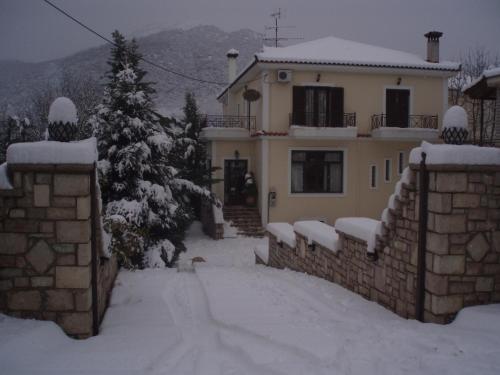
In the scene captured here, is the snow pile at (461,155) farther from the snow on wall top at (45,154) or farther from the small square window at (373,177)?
the small square window at (373,177)

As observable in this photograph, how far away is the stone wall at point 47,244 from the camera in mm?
4176

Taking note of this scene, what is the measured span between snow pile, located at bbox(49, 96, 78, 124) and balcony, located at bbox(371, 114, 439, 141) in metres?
14.6

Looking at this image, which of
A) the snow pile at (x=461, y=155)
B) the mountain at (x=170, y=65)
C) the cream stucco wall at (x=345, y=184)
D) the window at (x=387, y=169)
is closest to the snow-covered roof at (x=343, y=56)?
the cream stucco wall at (x=345, y=184)

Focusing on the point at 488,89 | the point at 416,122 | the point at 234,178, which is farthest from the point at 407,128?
the point at 234,178

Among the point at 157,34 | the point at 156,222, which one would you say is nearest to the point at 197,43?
the point at 157,34

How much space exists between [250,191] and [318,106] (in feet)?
14.2

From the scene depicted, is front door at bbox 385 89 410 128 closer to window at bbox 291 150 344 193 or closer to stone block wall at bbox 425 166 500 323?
window at bbox 291 150 344 193

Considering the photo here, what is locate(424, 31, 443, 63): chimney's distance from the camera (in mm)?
18359

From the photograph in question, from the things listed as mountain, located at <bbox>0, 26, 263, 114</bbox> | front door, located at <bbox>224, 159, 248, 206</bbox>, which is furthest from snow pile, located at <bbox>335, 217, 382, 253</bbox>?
mountain, located at <bbox>0, 26, 263, 114</bbox>

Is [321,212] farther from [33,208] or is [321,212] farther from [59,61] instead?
[59,61]

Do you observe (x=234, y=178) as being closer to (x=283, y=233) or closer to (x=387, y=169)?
(x=387, y=169)

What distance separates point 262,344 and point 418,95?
1675 centimetres

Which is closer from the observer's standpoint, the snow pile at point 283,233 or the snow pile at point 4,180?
the snow pile at point 4,180

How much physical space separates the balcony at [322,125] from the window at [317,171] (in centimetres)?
93
